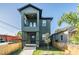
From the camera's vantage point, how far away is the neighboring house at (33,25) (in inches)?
132

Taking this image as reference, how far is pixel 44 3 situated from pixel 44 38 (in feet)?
1.69

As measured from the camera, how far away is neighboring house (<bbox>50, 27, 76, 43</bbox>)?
328cm

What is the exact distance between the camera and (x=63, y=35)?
329cm

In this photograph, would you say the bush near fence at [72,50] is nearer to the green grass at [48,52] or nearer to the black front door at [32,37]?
the green grass at [48,52]

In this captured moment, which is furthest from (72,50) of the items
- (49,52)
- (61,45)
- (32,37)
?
(32,37)

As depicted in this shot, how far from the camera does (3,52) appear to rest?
3.27 m

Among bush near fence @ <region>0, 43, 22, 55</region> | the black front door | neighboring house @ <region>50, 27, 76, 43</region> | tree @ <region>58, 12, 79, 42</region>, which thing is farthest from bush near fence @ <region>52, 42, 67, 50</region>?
bush near fence @ <region>0, 43, 22, 55</region>

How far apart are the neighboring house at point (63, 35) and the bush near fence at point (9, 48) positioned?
52 cm

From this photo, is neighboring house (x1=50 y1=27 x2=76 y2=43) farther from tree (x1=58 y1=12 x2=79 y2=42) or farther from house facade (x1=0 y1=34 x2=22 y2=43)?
house facade (x1=0 y1=34 x2=22 y2=43)

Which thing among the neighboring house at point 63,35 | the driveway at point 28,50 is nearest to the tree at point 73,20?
the neighboring house at point 63,35

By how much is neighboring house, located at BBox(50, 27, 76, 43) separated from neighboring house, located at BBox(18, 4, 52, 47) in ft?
0.44

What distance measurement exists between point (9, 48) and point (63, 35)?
31.9 inches
